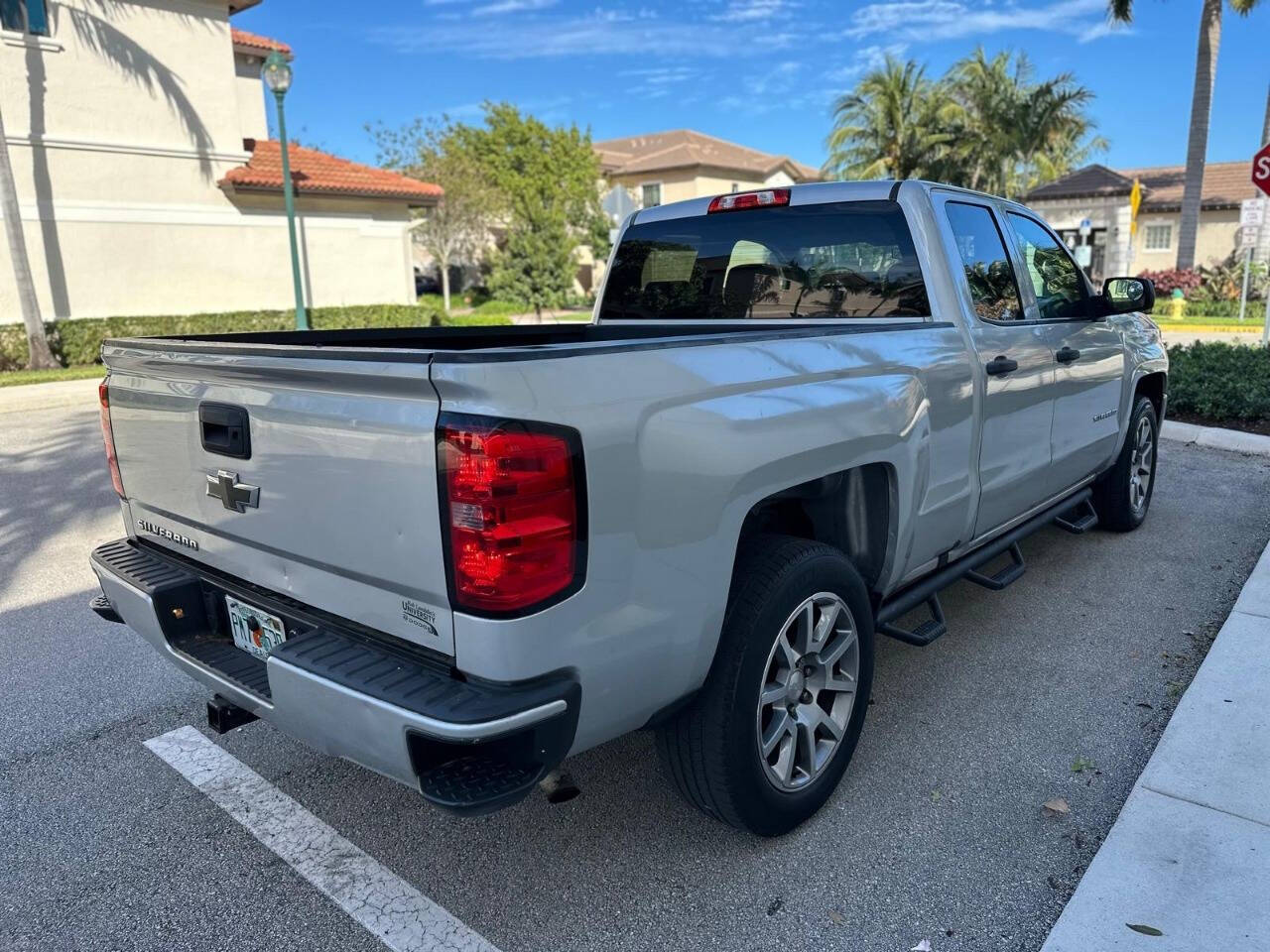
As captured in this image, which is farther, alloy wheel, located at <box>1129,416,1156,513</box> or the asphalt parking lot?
alloy wheel, located at <box>1129,416,1156,513</box>

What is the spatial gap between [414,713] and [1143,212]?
144 ft

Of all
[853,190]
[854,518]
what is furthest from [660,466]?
[853,190]

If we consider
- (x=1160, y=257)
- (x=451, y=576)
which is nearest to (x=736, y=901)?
(x=451, y=576)

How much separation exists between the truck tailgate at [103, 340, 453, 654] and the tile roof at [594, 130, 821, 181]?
43883mm

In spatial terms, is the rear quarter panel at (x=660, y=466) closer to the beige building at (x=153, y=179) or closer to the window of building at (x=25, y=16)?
the beige building at (x=153, y=179)

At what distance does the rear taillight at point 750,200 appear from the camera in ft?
12.7

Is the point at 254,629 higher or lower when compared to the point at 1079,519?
higher

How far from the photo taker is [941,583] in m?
3.56

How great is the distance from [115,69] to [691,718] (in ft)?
67.0

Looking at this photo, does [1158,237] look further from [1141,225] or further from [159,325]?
[159,325]

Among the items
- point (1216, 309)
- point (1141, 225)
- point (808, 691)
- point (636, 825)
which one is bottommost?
point (636, 825)

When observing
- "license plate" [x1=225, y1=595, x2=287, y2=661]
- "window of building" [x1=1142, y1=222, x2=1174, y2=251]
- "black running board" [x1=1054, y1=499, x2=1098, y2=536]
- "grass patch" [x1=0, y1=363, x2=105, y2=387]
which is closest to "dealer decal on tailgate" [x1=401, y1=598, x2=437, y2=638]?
"license plate" [x1=225, y1=595, x2=287, y2=661]

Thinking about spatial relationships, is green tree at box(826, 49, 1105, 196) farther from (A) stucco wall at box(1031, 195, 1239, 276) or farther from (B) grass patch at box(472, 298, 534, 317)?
(B) grass patch at box(472, 298, 534, 317)

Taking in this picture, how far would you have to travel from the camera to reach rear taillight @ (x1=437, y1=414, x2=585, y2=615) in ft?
6.34
